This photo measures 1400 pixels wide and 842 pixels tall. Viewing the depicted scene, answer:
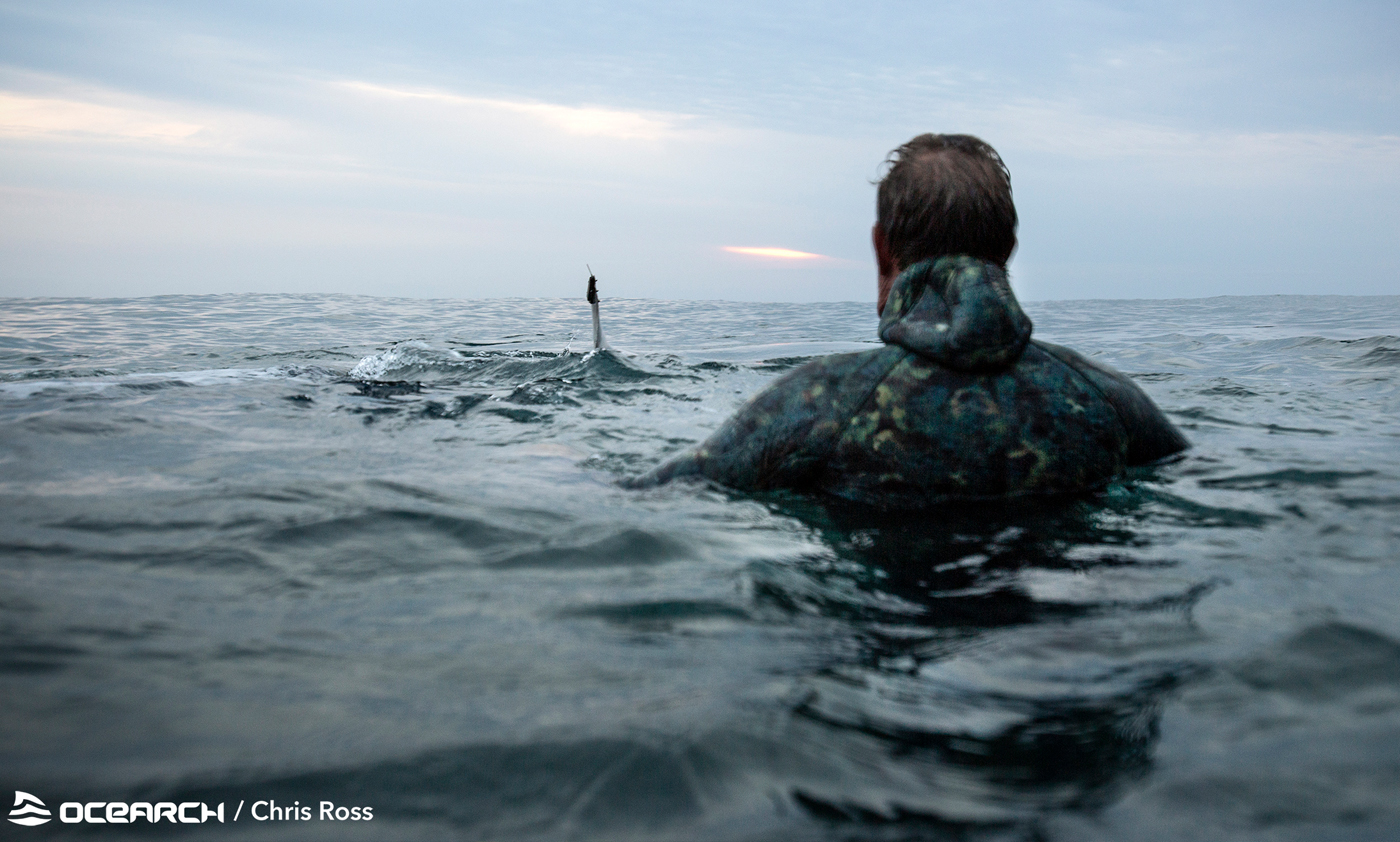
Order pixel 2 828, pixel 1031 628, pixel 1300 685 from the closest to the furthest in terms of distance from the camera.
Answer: pixel 2 828 < pixel 1300 685 < pixel 1031 628

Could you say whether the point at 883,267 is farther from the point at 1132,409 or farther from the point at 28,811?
the point at 28,811

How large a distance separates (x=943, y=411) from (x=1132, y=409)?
82 cm

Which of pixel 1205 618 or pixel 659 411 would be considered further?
pixel 659 411

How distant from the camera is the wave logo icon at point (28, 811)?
4.24 ft

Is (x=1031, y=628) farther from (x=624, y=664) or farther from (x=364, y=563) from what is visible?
(x=364, y=563)

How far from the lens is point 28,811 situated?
131cm

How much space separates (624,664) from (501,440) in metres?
2.95

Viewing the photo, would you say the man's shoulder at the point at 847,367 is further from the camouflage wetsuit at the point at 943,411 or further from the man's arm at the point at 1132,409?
the man's arm at the point at 1132,409

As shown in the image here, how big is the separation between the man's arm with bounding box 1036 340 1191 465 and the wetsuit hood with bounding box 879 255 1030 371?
0.77 ft

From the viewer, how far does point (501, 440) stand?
181 inches

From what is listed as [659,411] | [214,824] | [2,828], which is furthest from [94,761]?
[659,411]

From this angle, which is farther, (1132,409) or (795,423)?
(1132,409)

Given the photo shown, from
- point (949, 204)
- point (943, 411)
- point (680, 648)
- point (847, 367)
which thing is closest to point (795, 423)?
point (847, 367)

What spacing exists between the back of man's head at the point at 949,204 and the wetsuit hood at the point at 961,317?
0.07 meters
